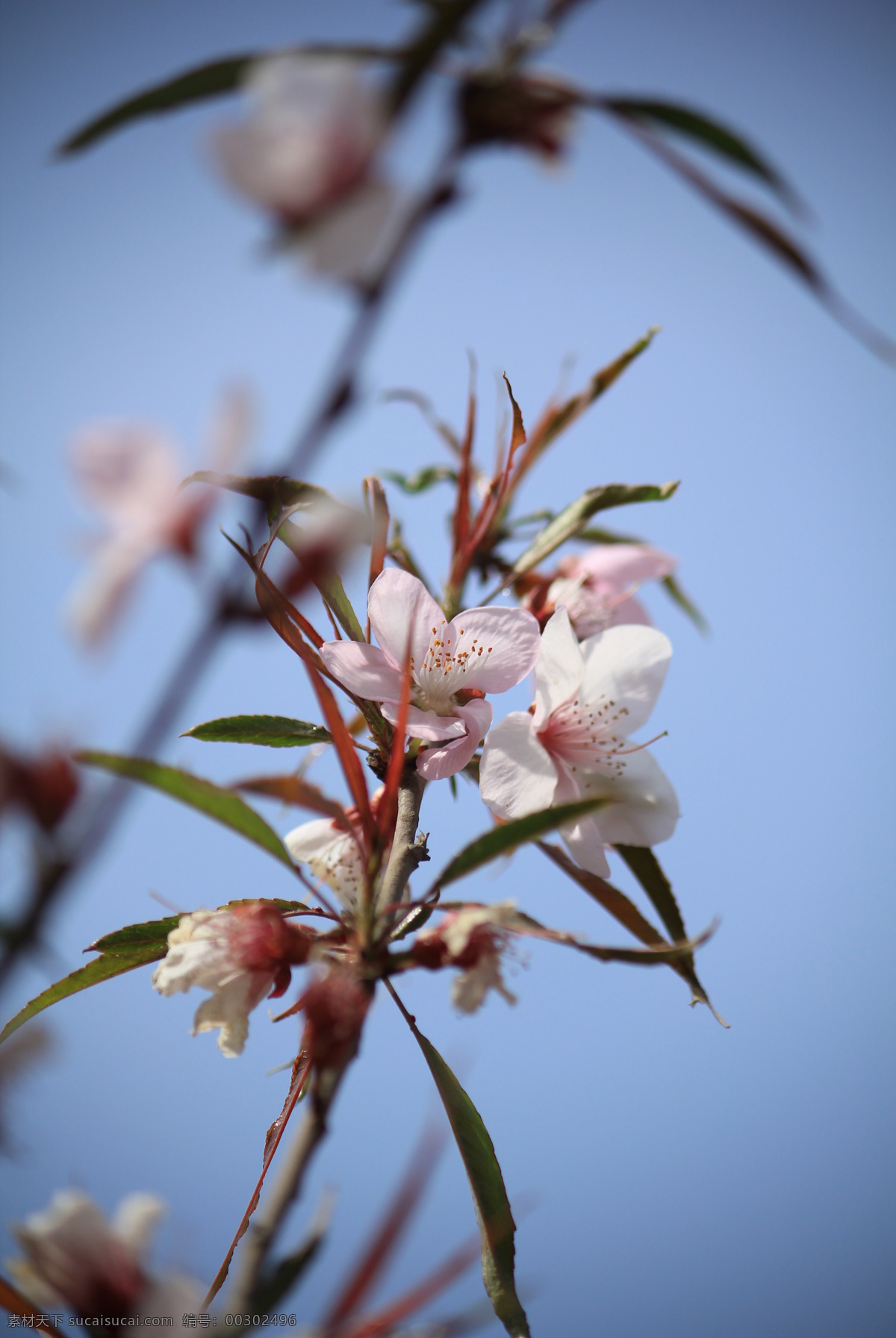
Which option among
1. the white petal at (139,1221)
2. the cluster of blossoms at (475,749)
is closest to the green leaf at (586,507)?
the cluster of blossoms at (475,749)

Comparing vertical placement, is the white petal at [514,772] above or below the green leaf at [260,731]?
below

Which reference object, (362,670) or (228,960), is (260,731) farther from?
(228,960)

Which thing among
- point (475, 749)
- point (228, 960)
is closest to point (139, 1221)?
point (228, 960)

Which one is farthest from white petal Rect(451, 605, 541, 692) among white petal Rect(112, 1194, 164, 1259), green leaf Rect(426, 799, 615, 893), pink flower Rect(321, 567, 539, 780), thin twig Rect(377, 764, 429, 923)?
white petal Rect(112, 1194, 164, 1259)

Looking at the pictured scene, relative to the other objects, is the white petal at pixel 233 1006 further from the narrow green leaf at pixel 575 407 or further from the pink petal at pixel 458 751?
the narrow green leaf at pixel 575 407

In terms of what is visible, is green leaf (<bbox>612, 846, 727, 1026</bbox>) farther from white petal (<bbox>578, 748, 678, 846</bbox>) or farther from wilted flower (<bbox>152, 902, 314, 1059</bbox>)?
wilted flower (<bbox>152, 902, 314, 1059</bbox>)

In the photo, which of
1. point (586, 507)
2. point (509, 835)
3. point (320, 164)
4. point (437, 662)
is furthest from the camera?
point (586, 507)
